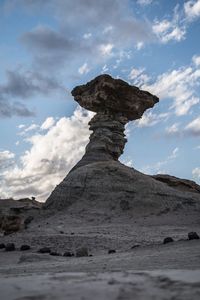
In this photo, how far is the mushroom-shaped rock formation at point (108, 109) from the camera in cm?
2864

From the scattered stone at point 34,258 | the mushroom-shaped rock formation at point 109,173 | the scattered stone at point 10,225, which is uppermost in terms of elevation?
the mushroom-shaped rock formation at point 109,173

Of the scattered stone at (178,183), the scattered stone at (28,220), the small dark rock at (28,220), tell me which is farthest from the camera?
the scattered stone at (178,183)

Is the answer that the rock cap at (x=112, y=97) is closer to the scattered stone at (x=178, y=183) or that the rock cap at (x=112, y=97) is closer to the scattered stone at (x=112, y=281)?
the scattered stone at (x=178, y=183)

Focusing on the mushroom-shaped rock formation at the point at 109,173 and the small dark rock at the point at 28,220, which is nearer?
the small dark rock at the point at 28,220

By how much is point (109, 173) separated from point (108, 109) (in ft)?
21.6

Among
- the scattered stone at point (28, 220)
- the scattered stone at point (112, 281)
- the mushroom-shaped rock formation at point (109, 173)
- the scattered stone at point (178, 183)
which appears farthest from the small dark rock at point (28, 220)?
the scattered stone at point (112, 281)

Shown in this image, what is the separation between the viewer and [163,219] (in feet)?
67.3

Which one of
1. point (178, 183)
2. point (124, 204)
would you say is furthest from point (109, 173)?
point (178, 183)

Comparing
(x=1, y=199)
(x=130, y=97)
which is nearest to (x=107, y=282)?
(x=130, y=97)

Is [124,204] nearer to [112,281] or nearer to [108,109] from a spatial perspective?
[108,109]

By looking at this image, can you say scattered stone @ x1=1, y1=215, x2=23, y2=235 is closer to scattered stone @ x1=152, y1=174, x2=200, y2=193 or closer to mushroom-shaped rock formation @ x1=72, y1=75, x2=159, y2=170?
mushroom-shaped rock formation @ x1=72, y1=75, x2=159, y2=170

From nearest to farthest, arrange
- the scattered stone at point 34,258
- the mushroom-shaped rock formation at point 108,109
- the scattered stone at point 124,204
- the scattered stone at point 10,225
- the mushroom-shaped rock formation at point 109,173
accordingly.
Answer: the scattered stone at point 34,258 < the scattered stone at point 10,225 < the scattered stone at point 124,204 < the mushroom-shaped rock formation at point 109,173 < the mushroom-shaped rock formation at point 108,109

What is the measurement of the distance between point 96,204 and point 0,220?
516cm

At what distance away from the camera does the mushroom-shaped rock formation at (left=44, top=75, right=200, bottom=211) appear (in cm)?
2252
